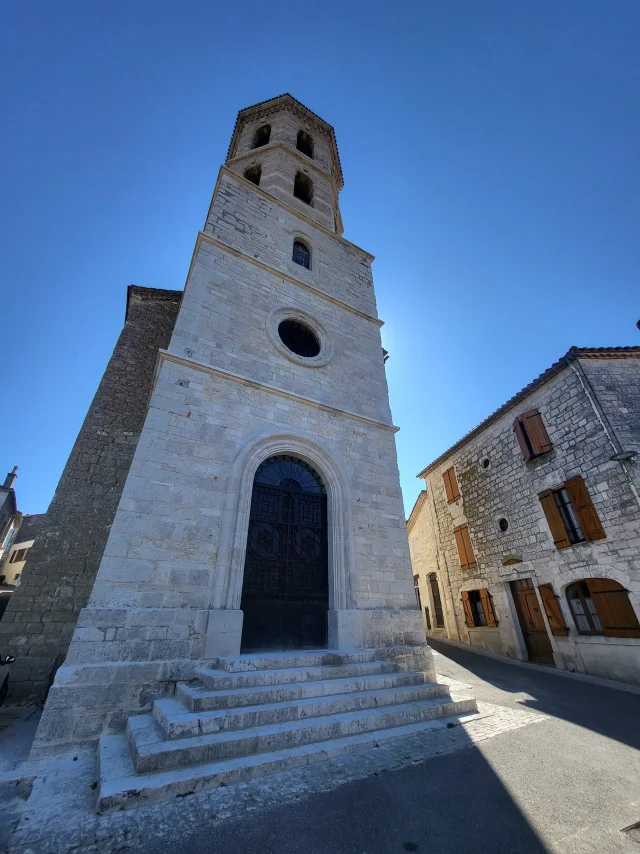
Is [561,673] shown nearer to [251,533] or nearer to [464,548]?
[464,548]

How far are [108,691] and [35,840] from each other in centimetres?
167

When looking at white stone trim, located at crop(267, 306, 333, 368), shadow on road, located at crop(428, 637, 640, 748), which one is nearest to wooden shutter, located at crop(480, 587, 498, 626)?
shadow on road, located at crop(428, 637, 640, 748)

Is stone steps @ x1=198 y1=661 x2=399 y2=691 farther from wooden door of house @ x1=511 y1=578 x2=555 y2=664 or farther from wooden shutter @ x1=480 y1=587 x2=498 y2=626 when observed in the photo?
wooden shutter @ x1=480 y1=587 x2=498 y2=626

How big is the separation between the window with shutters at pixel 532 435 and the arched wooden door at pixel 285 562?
6977 mm

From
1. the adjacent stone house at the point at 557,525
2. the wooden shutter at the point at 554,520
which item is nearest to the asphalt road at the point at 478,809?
the adjacent stone house at the point at 557,525

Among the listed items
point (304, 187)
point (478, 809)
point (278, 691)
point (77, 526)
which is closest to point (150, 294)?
point (77, 526)

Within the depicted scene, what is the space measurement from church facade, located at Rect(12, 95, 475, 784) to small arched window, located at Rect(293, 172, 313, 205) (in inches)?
120

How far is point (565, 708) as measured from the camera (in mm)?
4867

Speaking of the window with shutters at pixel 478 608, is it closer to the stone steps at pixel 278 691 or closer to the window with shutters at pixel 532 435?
the window with shutters at pixel 532 435

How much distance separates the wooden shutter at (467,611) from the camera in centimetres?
1132

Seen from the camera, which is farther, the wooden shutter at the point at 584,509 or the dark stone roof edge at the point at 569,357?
the dark stone roof edge at the point at 569,357

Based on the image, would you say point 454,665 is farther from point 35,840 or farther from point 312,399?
point 35,840

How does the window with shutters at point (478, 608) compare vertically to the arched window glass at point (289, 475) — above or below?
below

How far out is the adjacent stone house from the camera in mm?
7492
